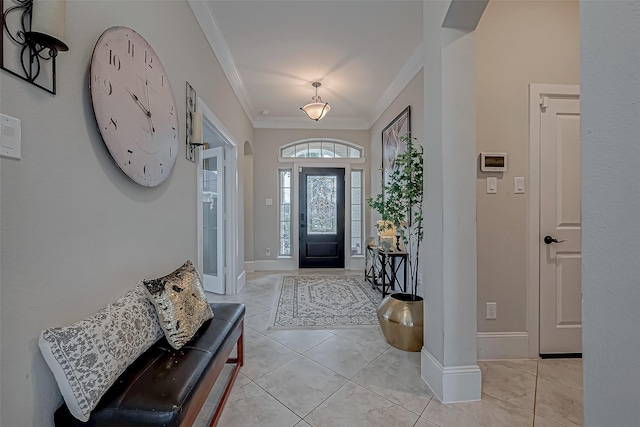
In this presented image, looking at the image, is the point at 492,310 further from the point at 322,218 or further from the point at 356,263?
the point at 322,218

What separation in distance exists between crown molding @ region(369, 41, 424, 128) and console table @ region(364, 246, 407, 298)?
2.11 meters

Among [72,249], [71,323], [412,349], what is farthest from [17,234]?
[412,349]

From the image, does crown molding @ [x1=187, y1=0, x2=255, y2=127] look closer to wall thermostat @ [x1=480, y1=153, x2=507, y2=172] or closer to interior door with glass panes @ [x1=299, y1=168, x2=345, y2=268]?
interior door with glass panes @ [x1=299, y1=168, x2=345, y2=268]

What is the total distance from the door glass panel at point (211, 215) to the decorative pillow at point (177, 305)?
2305 mm

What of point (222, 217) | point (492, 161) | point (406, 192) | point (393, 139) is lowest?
point (222, 217)

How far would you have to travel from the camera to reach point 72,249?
1.05 metres

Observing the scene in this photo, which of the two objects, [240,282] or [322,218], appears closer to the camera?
[240,282]

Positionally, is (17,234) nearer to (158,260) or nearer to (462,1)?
(158,260)

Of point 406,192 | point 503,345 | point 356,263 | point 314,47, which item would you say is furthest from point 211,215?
point 503,345

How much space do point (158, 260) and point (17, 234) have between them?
895 mm

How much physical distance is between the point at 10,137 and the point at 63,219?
31cm

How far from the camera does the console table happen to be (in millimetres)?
3510

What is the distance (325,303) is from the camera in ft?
11.2

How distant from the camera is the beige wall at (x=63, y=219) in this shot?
0.84 metres
